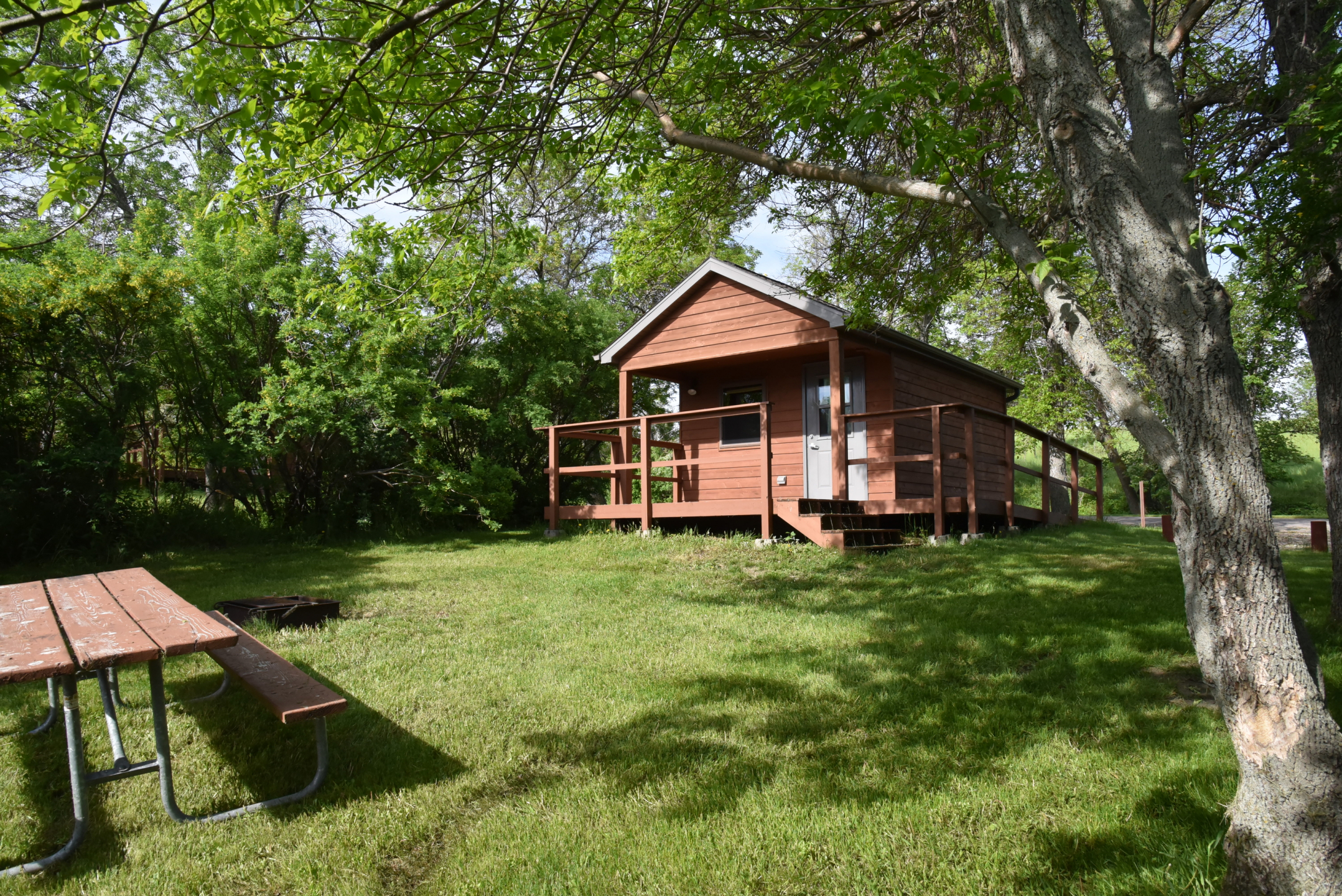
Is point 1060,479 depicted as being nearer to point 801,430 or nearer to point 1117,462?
point 1117,462

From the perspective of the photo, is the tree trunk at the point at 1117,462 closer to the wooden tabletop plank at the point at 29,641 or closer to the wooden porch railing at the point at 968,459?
the wooden porch railing at the point at 968,459

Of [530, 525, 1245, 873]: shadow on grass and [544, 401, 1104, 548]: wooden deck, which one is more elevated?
[544, 401, 1104, 548]: wooden deck

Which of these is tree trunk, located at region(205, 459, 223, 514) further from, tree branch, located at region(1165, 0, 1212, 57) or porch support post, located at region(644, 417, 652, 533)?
tree branch, located at region(1165, 0, 1212, 57)

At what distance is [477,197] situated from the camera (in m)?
5.19

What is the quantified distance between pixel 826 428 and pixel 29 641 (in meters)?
11.3

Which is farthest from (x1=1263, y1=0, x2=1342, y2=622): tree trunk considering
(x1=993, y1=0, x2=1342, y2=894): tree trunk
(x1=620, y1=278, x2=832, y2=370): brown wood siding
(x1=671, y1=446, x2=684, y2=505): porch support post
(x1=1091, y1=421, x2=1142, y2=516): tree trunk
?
(x1=1091, y1=421, x2=1142, y2=516): tree trunk

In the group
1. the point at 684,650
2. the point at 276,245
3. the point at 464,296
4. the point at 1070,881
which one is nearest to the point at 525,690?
the point at 684,650

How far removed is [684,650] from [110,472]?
9.10m

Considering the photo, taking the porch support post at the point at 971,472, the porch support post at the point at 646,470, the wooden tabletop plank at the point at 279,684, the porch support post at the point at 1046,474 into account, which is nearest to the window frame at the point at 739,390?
the porch support post at the point at 646,470

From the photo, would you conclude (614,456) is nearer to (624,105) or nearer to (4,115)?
(624,105)

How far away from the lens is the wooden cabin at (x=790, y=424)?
11273 millimetres

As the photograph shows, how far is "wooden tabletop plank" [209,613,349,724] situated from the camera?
121 inches

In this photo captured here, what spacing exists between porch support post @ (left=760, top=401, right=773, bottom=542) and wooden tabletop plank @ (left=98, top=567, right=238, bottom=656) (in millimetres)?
7169

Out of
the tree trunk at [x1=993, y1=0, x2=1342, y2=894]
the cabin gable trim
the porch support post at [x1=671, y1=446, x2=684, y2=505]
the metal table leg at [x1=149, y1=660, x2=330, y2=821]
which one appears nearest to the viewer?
the tree trunk at [x1=993, y1=0, x2=1342, y2=894]
